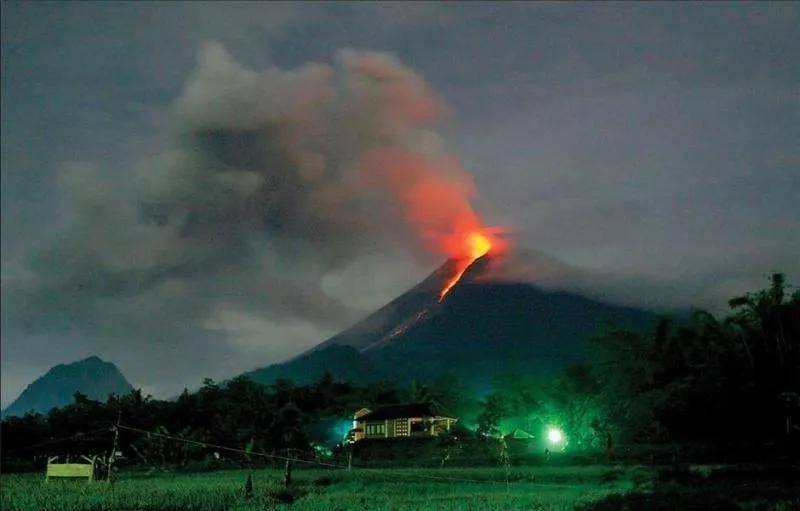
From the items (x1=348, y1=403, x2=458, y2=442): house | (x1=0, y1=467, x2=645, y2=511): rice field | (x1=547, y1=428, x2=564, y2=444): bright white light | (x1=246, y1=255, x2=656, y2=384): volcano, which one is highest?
(x1=246, y1=255, x2=656, y2=384): volcano

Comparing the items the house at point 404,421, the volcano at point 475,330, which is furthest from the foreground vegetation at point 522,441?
the volcano at point 475,330

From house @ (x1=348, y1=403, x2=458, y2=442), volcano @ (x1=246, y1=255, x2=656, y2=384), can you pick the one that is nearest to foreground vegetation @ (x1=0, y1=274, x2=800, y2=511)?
house @ (x1=348, y1=403, x2=458, y2=442)

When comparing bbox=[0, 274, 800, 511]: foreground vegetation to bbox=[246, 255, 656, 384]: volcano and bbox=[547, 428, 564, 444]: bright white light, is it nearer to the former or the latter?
bbox=[547, 428, 564, 444]: bright white light

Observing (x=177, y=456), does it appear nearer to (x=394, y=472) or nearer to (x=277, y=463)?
(x=277, y=463)

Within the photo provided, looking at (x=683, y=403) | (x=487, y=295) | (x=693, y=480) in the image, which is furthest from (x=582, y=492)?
(x=487, y=295)

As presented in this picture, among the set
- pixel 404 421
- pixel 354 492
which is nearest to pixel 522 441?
pixel 404 421

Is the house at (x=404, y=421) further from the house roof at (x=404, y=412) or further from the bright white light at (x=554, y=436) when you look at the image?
the bright white light at (x=554, y=436)
